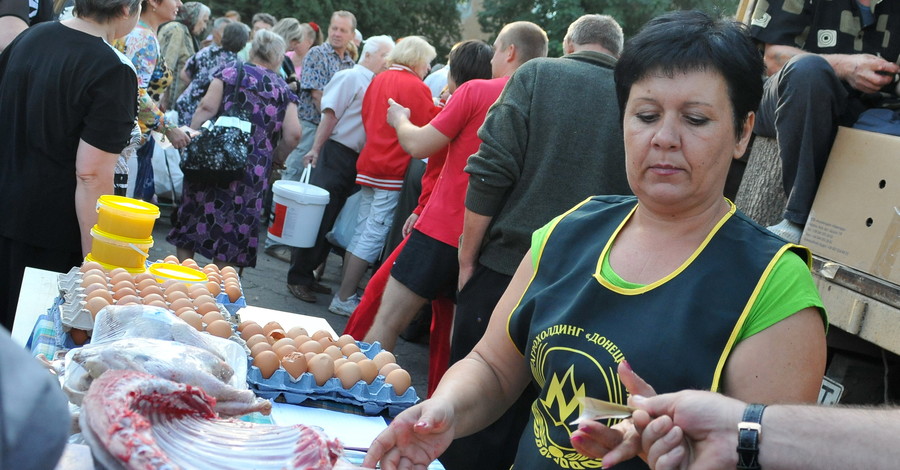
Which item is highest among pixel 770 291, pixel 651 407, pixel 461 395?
pixel 770 291

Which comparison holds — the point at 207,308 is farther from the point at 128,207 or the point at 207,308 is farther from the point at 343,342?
the point at 128,207

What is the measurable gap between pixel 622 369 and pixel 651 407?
11 cm

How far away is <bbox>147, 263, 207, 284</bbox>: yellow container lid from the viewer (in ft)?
11.0

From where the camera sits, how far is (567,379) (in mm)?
1981

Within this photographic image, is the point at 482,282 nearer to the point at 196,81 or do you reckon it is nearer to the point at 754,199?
the point at 754,199

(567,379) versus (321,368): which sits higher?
(567,379)

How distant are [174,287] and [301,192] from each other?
4.28 m

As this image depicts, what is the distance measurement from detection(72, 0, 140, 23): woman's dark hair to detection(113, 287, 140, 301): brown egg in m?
1.57

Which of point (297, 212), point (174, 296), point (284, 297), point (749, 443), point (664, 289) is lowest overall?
point (284, 297)

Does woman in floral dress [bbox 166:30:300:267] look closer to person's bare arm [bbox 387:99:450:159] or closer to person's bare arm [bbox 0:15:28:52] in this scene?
person's bare arm [bbox 0:15:28:52]

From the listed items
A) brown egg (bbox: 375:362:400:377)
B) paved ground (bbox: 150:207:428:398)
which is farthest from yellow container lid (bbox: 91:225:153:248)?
paved ground (bbox: 150:207:428:398)

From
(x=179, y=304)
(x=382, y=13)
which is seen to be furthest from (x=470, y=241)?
(x=382, y=13)

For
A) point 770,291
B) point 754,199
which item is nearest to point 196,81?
point 754,199

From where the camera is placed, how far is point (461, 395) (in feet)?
7.16
